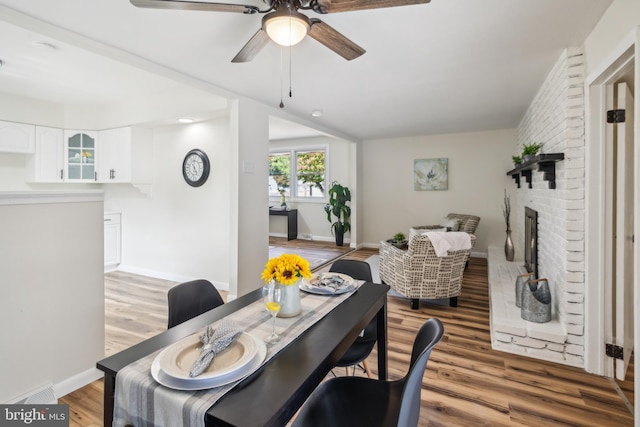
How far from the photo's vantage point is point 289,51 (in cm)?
237

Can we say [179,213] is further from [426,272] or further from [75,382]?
[426,272]

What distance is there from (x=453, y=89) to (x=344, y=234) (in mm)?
4367

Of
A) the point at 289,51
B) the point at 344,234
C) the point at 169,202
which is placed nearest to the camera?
the point at 289,51

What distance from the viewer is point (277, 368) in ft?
3.20

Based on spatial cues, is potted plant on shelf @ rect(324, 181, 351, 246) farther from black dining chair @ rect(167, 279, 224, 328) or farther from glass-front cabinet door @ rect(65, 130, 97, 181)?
black dining chair @ rect(167, 279, 224, 328)

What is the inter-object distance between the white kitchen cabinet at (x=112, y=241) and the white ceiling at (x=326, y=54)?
5.87ft

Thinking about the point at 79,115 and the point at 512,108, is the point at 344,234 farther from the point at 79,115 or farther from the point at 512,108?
the point at 79,115

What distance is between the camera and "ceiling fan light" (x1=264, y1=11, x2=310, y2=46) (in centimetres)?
149

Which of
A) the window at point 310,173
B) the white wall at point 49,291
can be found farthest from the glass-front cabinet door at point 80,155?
the window at point 310,173

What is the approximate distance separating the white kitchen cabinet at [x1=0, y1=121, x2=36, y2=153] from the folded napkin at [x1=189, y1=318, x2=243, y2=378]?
4835 millimetres

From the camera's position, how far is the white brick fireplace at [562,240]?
7.30 feet

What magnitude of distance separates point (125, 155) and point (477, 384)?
488 cm

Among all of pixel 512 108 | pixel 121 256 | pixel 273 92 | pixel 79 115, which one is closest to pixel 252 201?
pixel 273 92

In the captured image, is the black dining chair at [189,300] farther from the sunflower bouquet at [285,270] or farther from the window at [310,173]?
the window at [310,173]
